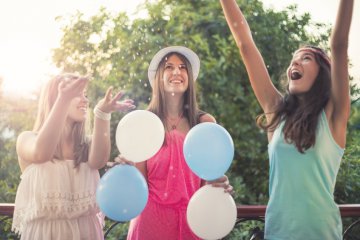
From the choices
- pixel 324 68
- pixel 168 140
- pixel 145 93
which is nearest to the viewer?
pixel 324 68

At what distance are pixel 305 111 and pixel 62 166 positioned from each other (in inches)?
38.1

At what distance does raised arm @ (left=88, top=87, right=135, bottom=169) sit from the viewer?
5.67ft

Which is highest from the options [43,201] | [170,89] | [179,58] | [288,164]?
[179,58]

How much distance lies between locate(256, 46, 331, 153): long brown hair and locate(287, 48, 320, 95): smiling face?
0.05 feet

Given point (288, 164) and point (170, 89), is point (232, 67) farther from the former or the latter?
point (288, 164)

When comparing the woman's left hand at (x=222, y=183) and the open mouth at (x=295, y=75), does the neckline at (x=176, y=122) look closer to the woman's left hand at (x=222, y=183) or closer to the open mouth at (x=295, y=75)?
the woman's left hand at (x=222, y=183)

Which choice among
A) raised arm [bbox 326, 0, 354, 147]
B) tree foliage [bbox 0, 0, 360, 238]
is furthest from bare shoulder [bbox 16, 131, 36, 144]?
tree foliage [bbox 0, 0, 360, 238]

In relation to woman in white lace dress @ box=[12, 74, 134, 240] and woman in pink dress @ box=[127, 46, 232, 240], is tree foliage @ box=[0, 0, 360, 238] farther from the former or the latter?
woman in white lace dress @ box=[12, 74, 134, 240]

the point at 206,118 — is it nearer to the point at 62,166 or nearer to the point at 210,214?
the point at 210,214

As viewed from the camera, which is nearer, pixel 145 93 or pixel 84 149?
pixel 84 149

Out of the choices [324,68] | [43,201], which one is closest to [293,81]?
[324,68]

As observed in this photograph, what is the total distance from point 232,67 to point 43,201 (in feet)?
6.43

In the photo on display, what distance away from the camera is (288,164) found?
1638 millimetres

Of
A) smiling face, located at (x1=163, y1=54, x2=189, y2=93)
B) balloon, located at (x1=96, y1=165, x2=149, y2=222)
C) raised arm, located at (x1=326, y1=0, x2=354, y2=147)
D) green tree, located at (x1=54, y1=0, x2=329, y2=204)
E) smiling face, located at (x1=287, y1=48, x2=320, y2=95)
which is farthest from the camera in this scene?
green tree, located at (x1=54, y1=0, x2=329, y2=204)
